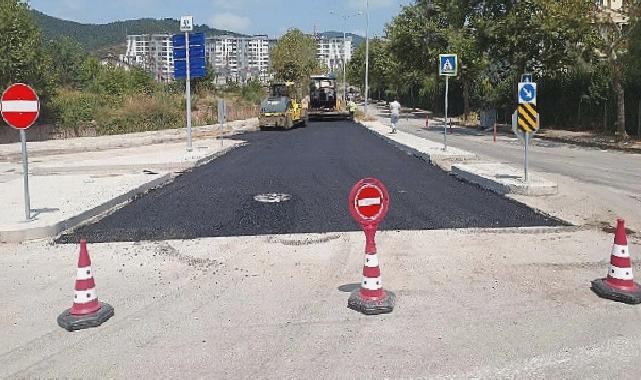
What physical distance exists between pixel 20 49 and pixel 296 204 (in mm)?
27179

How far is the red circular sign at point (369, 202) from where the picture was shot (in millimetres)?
5723

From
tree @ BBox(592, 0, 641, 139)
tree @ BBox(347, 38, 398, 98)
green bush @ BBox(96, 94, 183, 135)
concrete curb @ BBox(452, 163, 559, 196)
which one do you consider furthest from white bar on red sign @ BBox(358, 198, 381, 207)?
tree @ BBox(347, 38, 398, 98)

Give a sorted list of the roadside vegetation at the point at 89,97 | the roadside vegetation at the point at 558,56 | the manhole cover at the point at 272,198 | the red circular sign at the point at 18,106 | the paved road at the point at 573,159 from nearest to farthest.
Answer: the red circular sign at the point at 18,106, the manhole cover at the point at 272,198, the paved road at the point at 573,159, the roadside vegetation at the point at 558,56, the roadside vegetation at the point at 89,97

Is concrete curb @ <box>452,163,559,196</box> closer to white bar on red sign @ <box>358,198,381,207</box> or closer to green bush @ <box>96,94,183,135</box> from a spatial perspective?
white bar on red sign @ <box>358,198,381,207</box>

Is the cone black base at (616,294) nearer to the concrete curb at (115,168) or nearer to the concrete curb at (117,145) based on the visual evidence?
the concrete curb at (115,168)

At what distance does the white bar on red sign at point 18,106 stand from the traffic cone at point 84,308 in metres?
4.48

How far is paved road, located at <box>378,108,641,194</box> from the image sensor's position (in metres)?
14.4

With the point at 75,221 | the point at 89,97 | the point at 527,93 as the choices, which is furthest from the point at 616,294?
the point at 89,97

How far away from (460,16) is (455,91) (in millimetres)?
19593

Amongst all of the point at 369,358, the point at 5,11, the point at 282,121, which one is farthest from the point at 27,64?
the point at 369,358

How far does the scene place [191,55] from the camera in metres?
21.7

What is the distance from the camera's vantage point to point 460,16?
110ft

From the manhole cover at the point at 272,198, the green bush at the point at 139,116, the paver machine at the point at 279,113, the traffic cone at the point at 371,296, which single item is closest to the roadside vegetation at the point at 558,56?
the paver machine at the point at 279,113

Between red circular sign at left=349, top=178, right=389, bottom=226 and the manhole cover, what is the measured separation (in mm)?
5786
